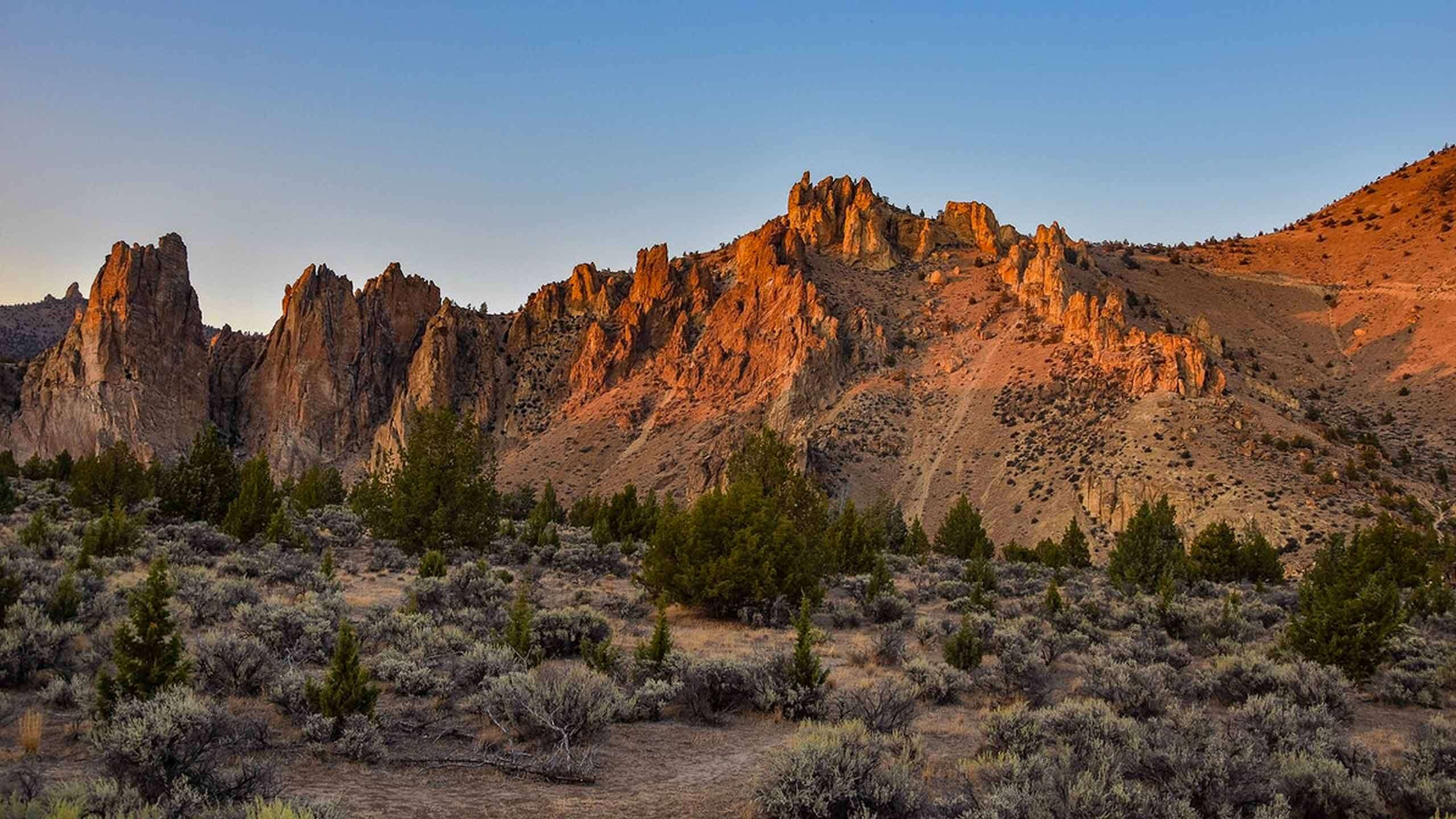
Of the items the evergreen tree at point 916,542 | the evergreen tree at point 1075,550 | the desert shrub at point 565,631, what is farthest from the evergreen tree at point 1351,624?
the evergreen tree at point 916,542

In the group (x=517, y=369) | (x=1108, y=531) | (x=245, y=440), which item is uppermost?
(x=517, y=369)

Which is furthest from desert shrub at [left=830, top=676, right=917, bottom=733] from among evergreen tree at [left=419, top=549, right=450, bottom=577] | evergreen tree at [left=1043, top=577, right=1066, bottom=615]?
evergreen tree at [left=419, top=549, right=450, bottom=577]

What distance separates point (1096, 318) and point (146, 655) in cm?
7487

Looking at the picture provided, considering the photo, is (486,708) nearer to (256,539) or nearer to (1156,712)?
(1156,712)

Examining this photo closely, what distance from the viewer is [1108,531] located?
2099 inches

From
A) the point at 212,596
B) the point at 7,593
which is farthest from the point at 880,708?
the point at 7,593

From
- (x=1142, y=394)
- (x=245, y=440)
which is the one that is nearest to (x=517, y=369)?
(x=245, y=440)

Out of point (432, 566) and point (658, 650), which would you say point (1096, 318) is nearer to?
point (432, 566)

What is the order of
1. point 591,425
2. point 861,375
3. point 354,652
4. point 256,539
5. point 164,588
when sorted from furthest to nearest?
point 591,425 → point 861,375 → point 256,539 → point 354,652 → point 164,588

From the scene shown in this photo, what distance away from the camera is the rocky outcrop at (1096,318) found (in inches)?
2496

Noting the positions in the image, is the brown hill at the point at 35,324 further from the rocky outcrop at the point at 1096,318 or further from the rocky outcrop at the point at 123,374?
the rocky outcrop at the point at 1096,318

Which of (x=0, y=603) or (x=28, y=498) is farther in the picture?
(x=28, y=498)

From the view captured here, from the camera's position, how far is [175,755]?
6355 millimetres

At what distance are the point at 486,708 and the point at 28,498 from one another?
31888mm
